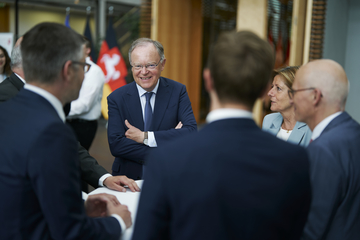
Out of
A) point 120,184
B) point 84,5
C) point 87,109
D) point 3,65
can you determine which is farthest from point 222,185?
point 84,5

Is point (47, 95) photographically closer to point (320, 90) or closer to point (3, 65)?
point (320, 90)

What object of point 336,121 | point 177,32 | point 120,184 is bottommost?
point 120,184

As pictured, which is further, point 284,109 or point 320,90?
point 284,109

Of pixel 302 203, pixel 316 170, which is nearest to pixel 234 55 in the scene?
pixel 302 203

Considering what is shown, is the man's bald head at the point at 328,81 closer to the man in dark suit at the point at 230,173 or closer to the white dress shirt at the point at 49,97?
the man in dark suit at the point at 230,173

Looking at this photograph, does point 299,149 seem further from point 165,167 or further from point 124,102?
point 124,102

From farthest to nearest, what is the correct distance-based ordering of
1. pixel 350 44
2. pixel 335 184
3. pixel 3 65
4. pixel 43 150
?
pixel 350 44, pixel 3 65, pixel 335 184, pixel 43 150

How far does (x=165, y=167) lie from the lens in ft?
2.93

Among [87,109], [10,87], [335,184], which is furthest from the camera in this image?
[87,109]

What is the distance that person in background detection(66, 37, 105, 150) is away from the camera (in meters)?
3.72

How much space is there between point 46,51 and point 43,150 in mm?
345

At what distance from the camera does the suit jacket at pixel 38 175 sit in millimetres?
1058

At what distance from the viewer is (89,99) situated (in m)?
3.77

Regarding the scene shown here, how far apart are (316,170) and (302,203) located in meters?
0.34
